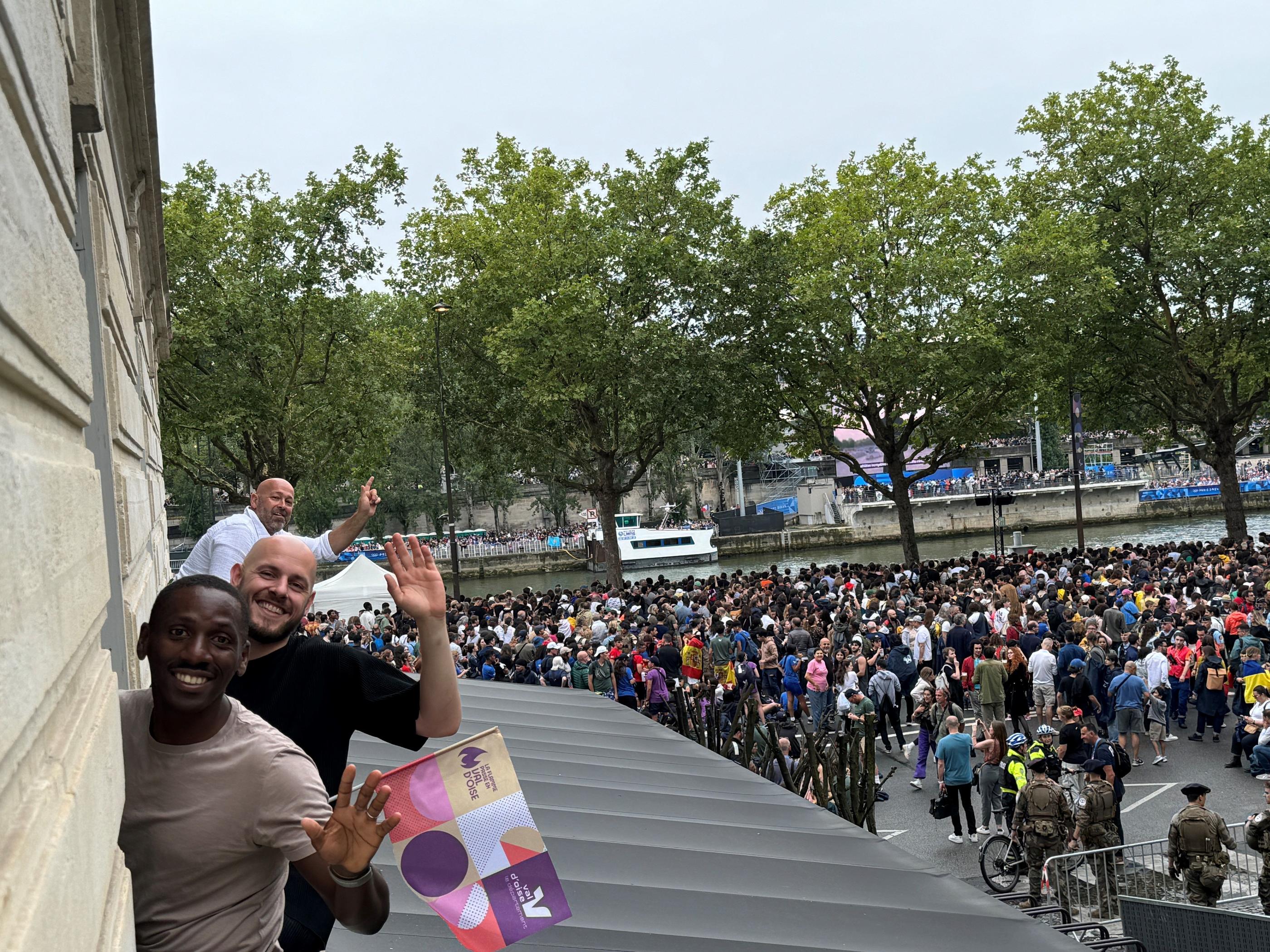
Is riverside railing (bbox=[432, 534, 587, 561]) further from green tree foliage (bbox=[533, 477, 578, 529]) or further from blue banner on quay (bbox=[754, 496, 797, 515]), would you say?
blue banner on quay (bbox=[754, 496, 797, 515])

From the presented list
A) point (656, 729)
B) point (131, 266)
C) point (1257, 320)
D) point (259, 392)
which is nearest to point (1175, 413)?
point (1257, 320)

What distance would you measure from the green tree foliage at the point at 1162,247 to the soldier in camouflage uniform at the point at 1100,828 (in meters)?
21.9

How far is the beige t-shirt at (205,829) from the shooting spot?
1.78 m

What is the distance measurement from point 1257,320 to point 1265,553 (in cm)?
989

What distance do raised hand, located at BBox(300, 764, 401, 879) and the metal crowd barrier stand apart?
28.5 ft

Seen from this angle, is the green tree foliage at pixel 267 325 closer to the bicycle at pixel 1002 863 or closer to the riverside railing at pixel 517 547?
the bicycle at pixel 1002 863

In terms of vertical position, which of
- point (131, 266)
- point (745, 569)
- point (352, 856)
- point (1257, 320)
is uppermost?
point (1257, 320)

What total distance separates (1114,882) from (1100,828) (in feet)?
1.49

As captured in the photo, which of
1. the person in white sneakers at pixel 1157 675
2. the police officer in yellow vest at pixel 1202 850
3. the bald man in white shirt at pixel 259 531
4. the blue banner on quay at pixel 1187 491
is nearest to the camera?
the bald man in white shirt at pixel 259 531

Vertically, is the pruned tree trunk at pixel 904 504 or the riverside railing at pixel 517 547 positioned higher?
the pruned tree trunk at pixel 904 504

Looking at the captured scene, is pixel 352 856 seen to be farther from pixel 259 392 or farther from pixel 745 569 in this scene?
pixel 745 569

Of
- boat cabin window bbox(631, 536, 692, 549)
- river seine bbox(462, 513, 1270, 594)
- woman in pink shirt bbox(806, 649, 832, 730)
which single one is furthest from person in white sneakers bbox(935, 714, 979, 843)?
boat cabin window bbox(631, 536, 692, 549)

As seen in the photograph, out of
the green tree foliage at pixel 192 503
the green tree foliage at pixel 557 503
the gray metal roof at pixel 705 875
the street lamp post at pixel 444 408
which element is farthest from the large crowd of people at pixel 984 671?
the green tree foliage at pixel 557 503

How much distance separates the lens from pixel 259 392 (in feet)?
88.7
